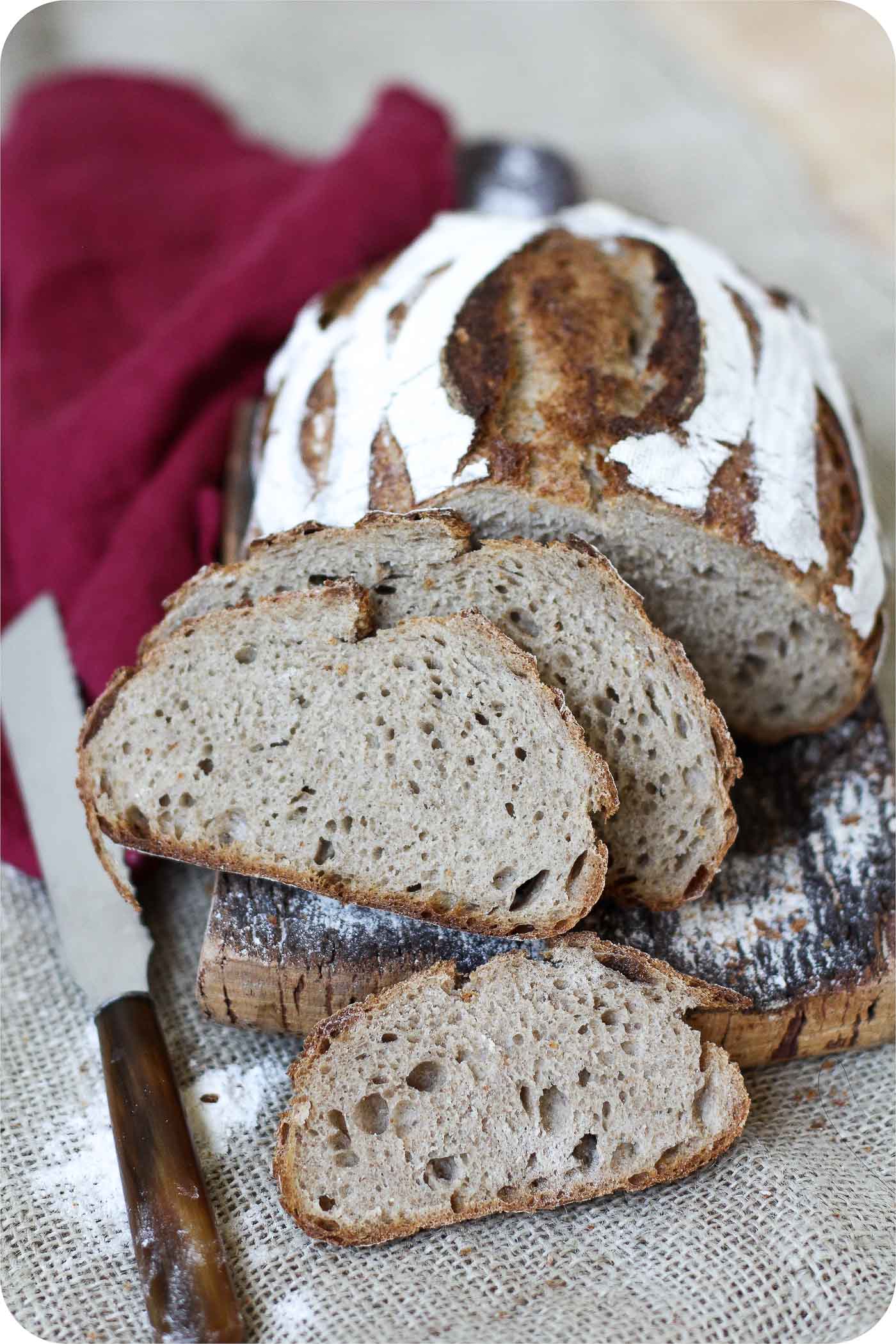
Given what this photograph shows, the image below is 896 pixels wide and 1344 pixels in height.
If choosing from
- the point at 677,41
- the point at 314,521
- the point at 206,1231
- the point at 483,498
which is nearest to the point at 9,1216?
the point at 206,1231

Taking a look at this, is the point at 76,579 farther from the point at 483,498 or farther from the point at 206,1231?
the point at 206,1231

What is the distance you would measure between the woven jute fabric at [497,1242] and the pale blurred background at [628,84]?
2590 mm

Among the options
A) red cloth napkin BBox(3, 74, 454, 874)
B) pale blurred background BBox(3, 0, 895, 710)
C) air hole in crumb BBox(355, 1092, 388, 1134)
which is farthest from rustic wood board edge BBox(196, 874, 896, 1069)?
pale blurred background BBox(3, 0, 895, 710)

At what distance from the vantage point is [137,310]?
11.7ft

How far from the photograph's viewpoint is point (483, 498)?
213 cm

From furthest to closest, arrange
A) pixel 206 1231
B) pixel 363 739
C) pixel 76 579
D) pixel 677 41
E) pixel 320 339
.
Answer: pixel 677 41 < pixel 76 579 < pixel 320 339 < pixel 363 739 < pixel 206 1231

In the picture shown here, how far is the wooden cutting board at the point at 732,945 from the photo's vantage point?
6.80ft

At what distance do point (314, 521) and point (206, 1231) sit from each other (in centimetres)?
117

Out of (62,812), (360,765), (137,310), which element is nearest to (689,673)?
(360,765)

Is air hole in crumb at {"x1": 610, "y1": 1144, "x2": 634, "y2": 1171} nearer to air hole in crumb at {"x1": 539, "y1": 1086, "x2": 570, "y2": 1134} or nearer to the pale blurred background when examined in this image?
air hole in crumb at {"x1": 539, "y1": 1086, "x2": 570, "y2": 1134}

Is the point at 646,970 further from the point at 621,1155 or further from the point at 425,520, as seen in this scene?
the point at 425,520

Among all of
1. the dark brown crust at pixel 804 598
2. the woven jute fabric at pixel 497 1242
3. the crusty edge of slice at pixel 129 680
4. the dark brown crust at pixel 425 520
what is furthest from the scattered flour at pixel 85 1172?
the dark brown crust at pixel 804 598

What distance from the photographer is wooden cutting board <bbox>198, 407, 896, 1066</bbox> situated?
2.07 meters

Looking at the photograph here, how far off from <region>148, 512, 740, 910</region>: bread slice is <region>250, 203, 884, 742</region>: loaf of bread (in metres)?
0.11
